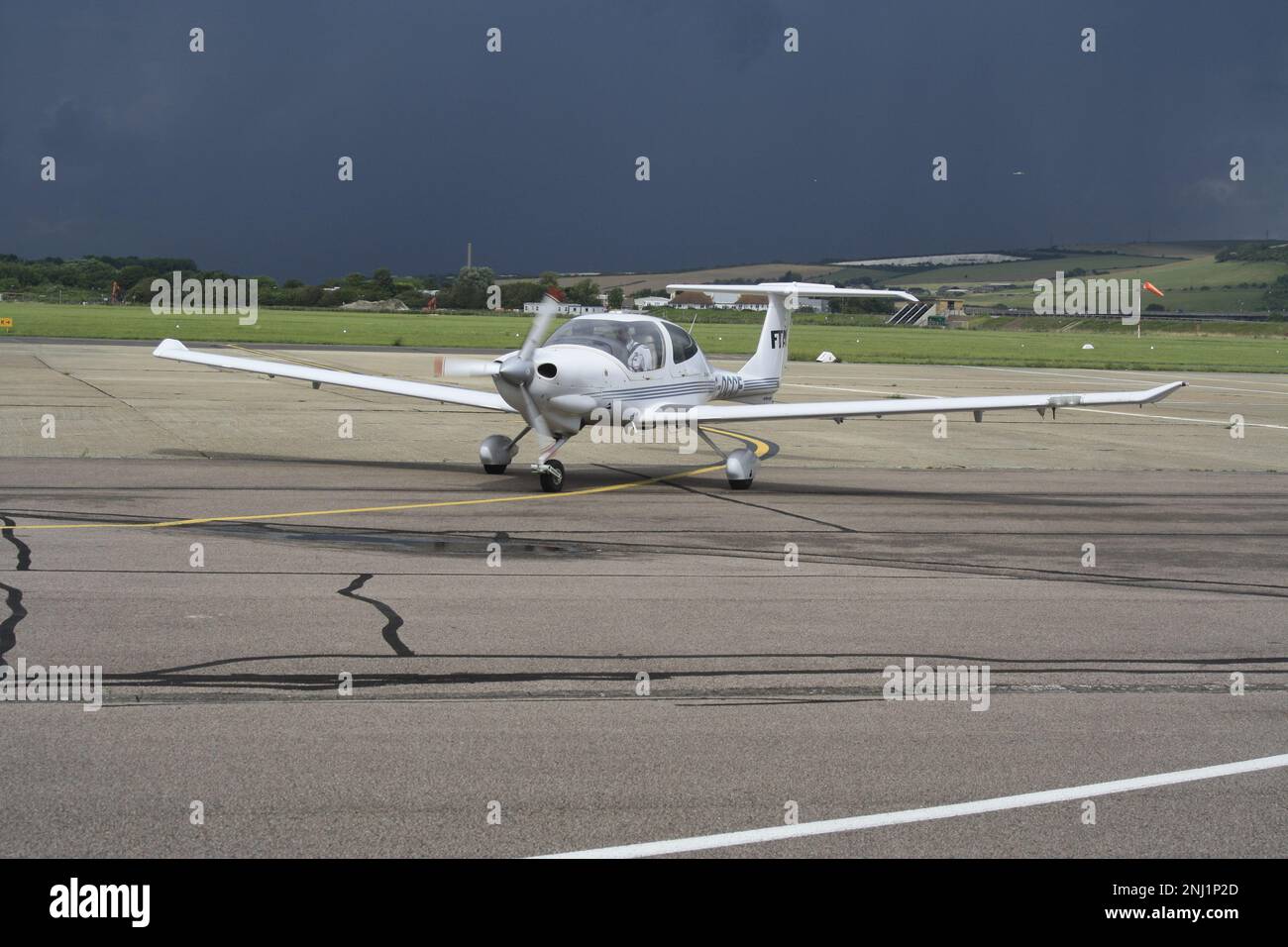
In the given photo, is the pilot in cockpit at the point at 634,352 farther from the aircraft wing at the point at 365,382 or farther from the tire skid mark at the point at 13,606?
the tire skid mark at the point at 13,606

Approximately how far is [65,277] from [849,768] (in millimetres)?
158062

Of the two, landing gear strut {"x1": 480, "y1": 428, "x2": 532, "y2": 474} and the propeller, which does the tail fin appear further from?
the propeller

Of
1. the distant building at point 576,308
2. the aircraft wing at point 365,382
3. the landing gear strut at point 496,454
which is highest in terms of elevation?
the distant building at point 576,308

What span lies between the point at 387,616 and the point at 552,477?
8.08 m

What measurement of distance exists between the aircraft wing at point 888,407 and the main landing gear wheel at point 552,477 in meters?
1.80

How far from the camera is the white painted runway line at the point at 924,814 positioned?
18.5ft

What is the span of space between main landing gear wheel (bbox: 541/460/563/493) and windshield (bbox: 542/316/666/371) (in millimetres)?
1861

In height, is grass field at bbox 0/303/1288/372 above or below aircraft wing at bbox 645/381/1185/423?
above

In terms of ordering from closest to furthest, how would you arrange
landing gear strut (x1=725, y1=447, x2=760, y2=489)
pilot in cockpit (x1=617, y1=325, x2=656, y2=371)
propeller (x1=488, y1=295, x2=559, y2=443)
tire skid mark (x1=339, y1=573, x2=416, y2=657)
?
tire skid mark (x1=339, y1=573, x2=416, y2=657) < propeller (x1=488, y1=295, x2=559, y2=443) < landing gear strut (x1=725, y1=447, x2=760, y2=489) < pilot in cockpit (x1=617, y1=325, x2=656, y2=371)

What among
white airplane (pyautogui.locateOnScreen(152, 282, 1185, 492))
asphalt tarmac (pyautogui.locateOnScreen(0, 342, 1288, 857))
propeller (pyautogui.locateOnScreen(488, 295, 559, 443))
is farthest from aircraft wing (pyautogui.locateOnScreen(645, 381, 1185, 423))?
propeller (pyautogui.locateOnScreen(488, 295, 559, 443))

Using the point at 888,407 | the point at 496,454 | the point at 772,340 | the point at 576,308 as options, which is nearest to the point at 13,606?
the point at 496,454

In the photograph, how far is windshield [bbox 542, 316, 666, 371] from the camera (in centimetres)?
1900

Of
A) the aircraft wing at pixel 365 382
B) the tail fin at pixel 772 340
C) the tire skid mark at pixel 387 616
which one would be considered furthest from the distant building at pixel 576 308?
the tire skid mark at pixel 387 616

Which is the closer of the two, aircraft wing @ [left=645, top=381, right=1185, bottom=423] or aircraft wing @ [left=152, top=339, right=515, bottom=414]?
aircraft wing @ [left=645, top=381, right=1185, bottom=423]
